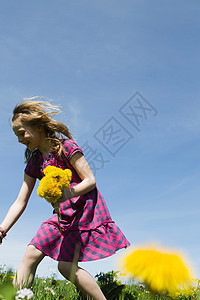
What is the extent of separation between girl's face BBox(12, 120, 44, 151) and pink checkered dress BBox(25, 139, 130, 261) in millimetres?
180

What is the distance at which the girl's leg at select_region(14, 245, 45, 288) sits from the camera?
9.12 ft

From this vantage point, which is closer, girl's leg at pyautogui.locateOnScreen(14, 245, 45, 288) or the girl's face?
girl's leg at pyautogui.locateOnScreen(14, 245, 45, 288)

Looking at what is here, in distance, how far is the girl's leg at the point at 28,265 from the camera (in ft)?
9.12

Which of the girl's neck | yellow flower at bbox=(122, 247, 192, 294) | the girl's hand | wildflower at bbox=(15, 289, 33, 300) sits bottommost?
yellow flower at bbox=(122, 247, 192, 294)

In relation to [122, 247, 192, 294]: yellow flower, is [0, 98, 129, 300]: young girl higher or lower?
higher

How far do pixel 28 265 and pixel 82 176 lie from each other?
838 millimetres

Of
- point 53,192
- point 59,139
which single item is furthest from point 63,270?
point 59,139

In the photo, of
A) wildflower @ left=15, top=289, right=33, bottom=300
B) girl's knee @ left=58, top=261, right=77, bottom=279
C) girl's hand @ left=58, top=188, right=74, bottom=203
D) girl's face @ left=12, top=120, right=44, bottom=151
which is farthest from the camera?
girl's face @ left=12, top=120, right=44, bottom=151

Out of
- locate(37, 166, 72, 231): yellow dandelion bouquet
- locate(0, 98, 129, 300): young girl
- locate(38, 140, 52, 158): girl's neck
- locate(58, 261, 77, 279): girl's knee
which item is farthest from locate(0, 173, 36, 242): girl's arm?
locate(37, 166, 72, 231): yellow dandelion bouquet

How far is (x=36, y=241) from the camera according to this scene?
282cm

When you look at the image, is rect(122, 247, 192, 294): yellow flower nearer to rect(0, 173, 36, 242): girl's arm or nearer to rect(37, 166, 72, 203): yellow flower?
rect(37, 166, 72, 203): yellow flower

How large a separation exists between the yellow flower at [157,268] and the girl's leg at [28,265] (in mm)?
1535

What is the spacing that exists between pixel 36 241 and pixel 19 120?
1040mm

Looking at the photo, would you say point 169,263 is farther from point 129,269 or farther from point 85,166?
Result: point 85,166
